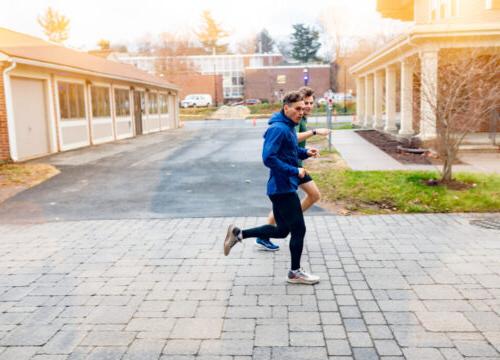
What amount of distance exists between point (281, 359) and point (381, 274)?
Answer: 6.62 ft

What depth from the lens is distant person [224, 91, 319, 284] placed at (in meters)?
4.67

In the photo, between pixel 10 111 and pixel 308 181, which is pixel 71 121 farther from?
pixel 308 181

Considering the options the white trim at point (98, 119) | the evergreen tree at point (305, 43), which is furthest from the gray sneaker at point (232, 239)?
the evergreen tree at point (305, 43)

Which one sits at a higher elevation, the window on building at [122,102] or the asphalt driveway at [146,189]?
the window on building at [122,102]

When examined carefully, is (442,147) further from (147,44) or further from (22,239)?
(147,44)

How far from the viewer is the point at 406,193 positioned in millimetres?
8734

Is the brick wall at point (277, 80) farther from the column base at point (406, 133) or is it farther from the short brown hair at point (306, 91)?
the short brown hair at point (306, 91)

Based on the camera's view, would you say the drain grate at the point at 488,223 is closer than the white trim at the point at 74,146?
Yes

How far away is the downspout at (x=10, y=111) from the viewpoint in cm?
1476

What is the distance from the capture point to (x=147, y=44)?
90.8 meters

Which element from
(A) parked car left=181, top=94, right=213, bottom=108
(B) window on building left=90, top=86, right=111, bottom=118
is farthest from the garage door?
(A) parked car left=181, top=94, right=213, bottom=108

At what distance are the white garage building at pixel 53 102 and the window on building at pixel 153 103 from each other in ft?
12.1

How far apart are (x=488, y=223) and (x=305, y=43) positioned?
81142 mm

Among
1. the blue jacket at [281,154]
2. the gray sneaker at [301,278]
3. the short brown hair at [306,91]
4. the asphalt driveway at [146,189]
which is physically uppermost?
the short brown hair at [306,91]
